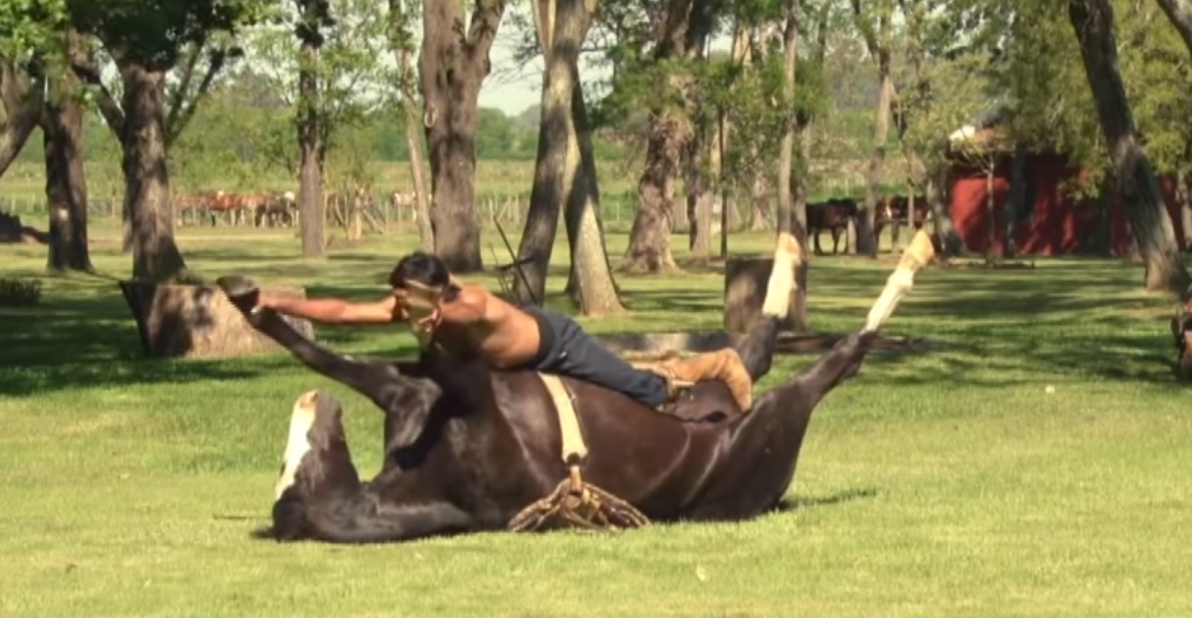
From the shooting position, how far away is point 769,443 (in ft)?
41.3

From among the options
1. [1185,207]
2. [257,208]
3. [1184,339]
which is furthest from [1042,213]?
[1184,339]

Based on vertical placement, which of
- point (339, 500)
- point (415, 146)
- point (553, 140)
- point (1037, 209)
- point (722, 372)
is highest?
point (553, 140)

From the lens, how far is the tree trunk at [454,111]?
48.3m

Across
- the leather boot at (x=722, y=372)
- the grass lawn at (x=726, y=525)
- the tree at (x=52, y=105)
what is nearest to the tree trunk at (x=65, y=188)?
the tree at (x=52, y=105)

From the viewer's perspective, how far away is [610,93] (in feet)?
146

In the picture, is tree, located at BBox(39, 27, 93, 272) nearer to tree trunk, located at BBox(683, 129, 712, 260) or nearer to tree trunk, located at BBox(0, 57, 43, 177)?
tree trunk, located at BBox(0, 57, 43, 177)

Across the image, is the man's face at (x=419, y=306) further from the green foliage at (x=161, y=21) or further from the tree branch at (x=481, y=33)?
the tree branch at (x=481, y=33)

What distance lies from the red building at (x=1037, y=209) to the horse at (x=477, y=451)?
6173 centimetres

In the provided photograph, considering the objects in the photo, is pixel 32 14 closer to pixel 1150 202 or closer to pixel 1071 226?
pixel 1150 202

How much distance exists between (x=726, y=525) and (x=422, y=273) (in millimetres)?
2016

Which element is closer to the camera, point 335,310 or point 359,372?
point 335,310

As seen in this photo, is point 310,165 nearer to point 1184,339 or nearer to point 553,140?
point 553,140

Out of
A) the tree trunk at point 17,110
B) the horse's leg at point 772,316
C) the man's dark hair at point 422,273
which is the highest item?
the tree trunk at point 17,110

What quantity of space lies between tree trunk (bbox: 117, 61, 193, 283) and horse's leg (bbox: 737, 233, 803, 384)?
28.7 metres
